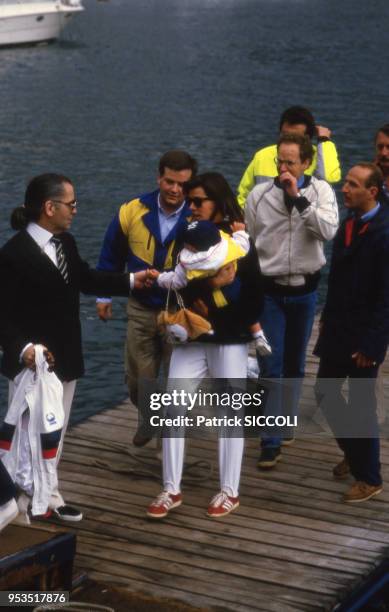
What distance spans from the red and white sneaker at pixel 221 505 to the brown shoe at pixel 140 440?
46.6 inches

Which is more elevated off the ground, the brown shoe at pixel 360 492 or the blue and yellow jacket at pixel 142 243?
the blue and yellow jacket at pixel 142 243

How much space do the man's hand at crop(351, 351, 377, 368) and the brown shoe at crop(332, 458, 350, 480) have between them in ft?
3.18

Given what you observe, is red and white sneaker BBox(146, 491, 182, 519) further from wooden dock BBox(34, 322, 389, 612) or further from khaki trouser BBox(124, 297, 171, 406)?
khaki trouser BBox(124, 297, 171, 406)

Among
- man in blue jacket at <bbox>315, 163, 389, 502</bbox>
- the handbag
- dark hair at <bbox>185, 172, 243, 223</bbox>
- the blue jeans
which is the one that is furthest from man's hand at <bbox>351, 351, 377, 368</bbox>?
dark hair at <bbox>185, 172, 243, 223</bbox>

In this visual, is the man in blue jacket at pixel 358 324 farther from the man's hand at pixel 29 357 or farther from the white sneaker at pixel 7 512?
the white sneaker at pixel 7 512

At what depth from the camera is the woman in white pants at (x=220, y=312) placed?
6.69 m

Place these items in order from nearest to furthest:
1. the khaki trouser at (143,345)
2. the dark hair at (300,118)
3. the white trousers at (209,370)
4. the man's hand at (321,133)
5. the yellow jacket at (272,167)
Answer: the white trousers at (209,370), the khaki trouser at (143,345), the dark hair at (300,118), the yellow jacket at (272,167), the man's hand at (321,133)

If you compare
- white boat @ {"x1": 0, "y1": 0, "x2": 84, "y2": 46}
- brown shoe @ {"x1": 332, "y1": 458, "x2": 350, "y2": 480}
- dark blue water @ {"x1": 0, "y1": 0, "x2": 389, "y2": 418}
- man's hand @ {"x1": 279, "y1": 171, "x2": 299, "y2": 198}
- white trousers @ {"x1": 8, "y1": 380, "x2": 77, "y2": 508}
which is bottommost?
dark blue water @ {"x1": 0, "y1": 0, "x2": 389, "y2": 418}

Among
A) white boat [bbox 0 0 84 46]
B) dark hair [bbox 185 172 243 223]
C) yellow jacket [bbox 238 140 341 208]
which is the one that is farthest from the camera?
white boat [bbox 0 0 84 46]

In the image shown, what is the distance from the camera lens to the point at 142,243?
7.54m

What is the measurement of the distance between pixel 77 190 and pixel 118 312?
398 inches

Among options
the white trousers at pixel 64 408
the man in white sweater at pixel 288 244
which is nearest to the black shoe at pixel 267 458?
the man in white sweater at pixel 288 244

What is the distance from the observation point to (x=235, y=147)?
1342 inches

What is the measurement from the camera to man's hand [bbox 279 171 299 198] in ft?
23.9
